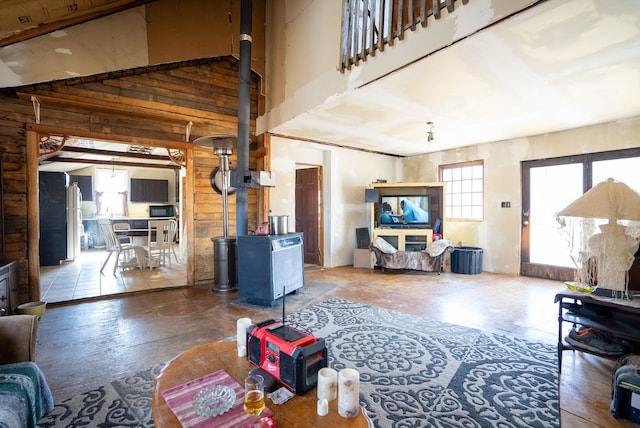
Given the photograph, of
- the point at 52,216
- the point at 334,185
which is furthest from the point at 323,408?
the point at 52,216

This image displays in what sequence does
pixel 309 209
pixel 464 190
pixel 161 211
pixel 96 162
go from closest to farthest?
pixel 464 190 < pixel 309 209 < pixel 96 162 < pixel 161 211

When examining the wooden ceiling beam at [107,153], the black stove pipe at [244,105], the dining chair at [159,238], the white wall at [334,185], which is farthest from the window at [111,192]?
the black stove pipe at [244,105]

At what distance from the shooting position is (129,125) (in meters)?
4.30

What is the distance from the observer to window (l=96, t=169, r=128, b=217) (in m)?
9.46

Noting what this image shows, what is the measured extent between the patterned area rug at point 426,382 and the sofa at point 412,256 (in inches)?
99.8

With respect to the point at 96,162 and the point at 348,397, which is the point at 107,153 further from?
the point at 348,397

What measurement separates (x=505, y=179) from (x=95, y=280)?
746 centimetres

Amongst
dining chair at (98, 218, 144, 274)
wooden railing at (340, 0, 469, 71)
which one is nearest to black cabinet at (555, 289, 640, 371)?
wooden railing at (340, 0, 469, 71)

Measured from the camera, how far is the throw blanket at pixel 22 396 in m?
1.38

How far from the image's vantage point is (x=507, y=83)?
3.17 meters

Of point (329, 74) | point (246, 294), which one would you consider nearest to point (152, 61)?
point (329, 74)

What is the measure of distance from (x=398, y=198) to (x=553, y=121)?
2717 millimetres

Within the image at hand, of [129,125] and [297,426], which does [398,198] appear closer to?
[129,125]

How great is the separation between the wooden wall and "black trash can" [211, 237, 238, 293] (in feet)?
2.12
